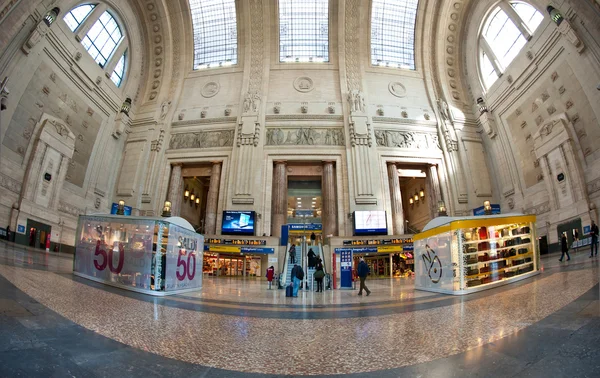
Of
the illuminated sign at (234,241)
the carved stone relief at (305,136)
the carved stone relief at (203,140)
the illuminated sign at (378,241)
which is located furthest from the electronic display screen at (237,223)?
the illuminated sign at (378,241)

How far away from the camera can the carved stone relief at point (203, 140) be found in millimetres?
27281

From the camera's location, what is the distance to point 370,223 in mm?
23891

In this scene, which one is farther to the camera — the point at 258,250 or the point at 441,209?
the point at 441,209

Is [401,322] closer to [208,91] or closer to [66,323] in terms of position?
[66,323]

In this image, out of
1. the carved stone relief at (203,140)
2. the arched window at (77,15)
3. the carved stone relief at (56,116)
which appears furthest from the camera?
the carved stone relief at (203,140)

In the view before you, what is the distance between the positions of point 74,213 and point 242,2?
2255 cm

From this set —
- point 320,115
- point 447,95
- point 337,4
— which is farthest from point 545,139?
point 337,4

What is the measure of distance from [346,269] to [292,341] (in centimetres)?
1032

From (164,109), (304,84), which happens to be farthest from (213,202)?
(304,84)

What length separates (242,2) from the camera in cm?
2869

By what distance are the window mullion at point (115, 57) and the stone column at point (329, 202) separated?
754 inches

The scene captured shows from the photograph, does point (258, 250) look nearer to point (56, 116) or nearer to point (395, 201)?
point (395, 201)

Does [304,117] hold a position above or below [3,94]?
above

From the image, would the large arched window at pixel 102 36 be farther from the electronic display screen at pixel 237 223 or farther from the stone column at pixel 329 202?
the stone column at pixel 329 202
